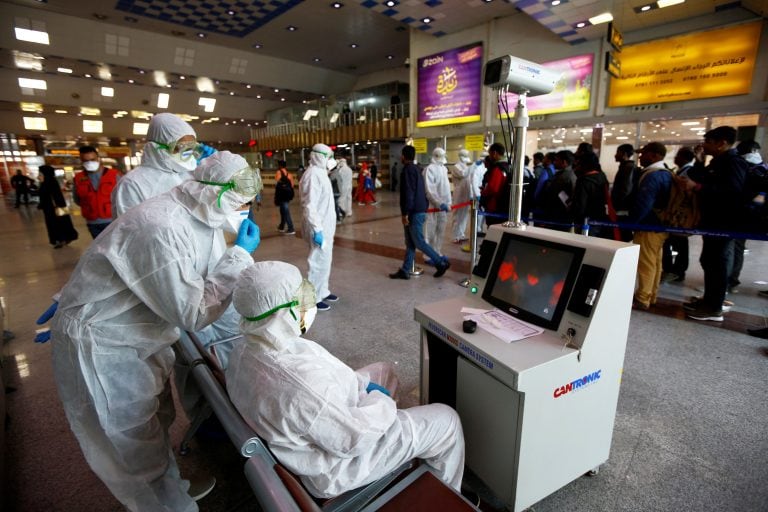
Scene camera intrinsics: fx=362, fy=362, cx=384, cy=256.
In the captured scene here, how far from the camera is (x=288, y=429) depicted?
3.35 feet

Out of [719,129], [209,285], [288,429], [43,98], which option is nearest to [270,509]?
[288,429]

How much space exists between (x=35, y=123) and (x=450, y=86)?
67.1ft

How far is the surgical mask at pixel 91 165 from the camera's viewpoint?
4625mm

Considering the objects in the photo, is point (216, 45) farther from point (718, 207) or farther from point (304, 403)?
point (304, 403)

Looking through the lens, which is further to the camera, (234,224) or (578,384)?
(234,224)

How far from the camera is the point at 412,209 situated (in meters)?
4.40

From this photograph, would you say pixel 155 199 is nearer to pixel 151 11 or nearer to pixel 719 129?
pixel 719 129

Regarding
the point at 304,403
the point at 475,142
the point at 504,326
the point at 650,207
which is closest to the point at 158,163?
the point at 304,403

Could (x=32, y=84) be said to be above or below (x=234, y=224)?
above

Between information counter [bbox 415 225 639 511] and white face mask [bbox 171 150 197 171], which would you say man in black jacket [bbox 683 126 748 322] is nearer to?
information counter [bbox 415 225 639 511]

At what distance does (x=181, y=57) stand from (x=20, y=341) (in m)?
14.0

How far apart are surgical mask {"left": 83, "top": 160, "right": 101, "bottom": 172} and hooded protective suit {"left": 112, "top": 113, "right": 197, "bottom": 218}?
2964 millimetres

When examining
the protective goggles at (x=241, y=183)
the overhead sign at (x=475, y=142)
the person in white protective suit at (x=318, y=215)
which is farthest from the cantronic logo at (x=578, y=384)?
the overhead sign at (x=475, y=142)

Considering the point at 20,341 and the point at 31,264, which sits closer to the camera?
the point at 20,341
